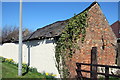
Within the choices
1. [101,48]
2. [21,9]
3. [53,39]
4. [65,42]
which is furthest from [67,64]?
[21,9]

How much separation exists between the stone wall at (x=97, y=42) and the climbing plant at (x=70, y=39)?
253 millimetres

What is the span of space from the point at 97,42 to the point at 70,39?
70.7 inches

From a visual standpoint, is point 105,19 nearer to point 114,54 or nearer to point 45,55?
point 114,54

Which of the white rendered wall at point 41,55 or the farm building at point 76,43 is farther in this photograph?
the white rendered wall at point 41,55

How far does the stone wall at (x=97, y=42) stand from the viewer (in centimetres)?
750

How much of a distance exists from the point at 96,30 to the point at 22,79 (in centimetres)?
490

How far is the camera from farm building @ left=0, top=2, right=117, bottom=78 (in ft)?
24.5

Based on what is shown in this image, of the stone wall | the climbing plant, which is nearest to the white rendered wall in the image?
the climbing plant

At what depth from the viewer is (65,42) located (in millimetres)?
7543

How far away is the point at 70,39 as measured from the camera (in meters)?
7.52

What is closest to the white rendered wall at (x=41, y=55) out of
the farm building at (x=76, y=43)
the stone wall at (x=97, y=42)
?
the farm building at (x=76, y=43)

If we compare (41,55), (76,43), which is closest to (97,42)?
(76,43)

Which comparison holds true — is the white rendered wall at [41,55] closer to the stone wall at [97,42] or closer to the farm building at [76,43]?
the farm building at [76,43]

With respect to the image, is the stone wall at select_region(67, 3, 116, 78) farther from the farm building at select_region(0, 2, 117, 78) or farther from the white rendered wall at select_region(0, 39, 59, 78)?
the white rendered wall at select_region(0, 39, 59, 78)
